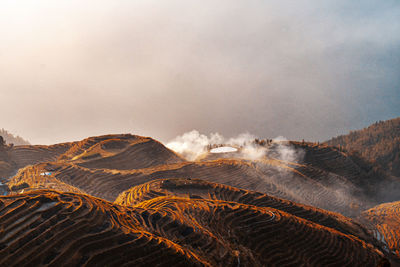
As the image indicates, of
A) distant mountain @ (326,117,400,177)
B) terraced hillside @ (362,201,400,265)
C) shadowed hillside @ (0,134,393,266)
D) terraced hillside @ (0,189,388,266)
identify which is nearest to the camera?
terraced hillside @ (0,189,388,266)

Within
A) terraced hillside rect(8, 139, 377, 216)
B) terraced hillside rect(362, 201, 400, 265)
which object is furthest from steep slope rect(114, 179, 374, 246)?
terraced hillside rect(8, 139, 377, 216)

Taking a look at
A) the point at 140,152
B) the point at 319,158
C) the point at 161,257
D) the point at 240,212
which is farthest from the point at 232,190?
the point at 319,158

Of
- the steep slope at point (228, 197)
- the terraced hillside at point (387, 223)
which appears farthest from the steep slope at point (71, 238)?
the terraced hillside at point (387, 223)

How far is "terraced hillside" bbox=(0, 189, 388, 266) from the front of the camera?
46.9ft

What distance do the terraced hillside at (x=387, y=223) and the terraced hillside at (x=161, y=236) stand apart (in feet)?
22.6

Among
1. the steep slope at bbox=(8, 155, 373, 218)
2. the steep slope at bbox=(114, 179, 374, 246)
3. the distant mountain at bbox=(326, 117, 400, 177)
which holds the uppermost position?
the distant mountain at bbox=(326, 117, 400, 177)

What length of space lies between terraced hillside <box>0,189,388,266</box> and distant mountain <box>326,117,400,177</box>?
136 feet

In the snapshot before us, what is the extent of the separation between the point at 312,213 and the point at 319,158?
26750mm

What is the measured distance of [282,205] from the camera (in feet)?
96.7

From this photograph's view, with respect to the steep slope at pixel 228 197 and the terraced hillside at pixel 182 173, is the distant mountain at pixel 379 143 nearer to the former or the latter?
the terraced hillside at pixel 182 173

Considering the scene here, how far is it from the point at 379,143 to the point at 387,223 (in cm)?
5041

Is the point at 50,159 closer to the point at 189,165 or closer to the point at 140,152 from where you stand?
the point at 140,152

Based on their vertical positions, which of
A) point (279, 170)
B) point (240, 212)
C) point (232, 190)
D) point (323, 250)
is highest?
point (279, 170)

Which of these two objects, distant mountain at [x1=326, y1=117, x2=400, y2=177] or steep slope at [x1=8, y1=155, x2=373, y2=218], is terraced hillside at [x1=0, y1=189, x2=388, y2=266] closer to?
steep slope at [x1=8, y1=155, x2=373, y2=218]
